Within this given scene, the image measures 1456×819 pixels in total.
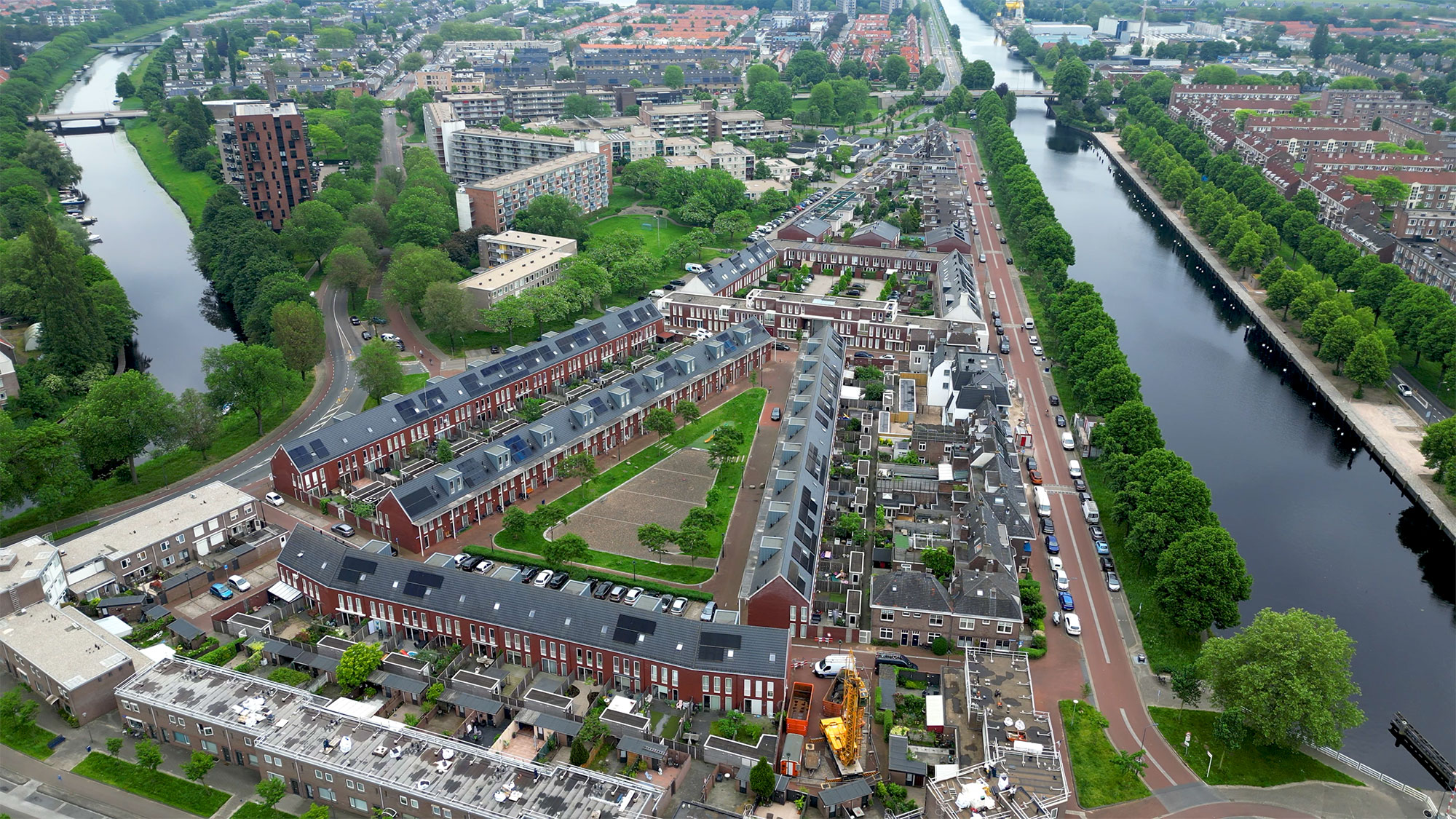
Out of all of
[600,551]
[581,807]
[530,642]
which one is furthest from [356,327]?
[581,807]

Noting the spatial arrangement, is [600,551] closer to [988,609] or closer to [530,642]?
[530,642]

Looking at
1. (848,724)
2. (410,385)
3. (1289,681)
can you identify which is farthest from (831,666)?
→ (410,385)

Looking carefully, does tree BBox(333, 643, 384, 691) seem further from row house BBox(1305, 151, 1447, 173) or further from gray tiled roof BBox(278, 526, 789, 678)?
row house BBox(1305, 151, 1447, 173)

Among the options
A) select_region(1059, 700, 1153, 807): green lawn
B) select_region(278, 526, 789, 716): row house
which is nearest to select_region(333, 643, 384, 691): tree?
select_region(278, 526, 789, 716): row house

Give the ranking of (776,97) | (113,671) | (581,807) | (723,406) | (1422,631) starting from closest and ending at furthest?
(581,807), (113,671), (1422,631), (723,406), (776,97)

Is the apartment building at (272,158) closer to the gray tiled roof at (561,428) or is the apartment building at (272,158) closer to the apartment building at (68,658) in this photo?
the gray tiled roof at (561,428)

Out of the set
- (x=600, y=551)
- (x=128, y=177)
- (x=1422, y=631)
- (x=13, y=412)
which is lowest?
(x=1422, y=631)

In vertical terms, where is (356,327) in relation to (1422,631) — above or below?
above

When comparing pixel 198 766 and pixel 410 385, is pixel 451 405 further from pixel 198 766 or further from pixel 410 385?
pixel 198 766

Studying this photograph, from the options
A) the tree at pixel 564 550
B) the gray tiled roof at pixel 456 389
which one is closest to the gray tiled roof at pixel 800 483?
the tree at pixel 564 550

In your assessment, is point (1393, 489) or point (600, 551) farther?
point (1393, 489)
